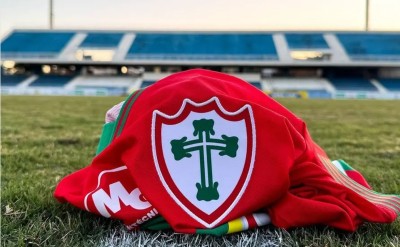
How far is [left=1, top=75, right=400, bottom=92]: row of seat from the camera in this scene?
24.2m

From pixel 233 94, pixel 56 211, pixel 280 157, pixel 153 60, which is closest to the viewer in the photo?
pixel 280 157

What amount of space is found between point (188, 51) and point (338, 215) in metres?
24.8

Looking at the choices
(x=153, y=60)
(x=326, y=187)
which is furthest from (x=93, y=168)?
(x=153, y=60)

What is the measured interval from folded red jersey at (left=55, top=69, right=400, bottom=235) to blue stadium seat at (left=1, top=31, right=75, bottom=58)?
1026 inches

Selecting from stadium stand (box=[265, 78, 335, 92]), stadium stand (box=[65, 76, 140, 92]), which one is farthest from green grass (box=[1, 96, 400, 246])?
stadium stand (box=[265, 78, 335, 92])

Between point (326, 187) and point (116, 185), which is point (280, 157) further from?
point (116, 185)

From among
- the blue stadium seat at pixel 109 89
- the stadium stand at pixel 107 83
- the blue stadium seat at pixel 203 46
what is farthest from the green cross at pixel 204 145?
the blue stadium seat at pixel 203 46

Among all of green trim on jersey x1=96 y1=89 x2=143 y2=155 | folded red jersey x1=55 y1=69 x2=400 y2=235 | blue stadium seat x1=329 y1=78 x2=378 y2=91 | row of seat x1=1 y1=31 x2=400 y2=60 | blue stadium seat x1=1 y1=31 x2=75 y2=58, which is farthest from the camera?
blue stadium seat x1=1 y1=31 x2=75 y2=58

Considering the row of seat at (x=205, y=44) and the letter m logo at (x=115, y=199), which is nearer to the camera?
the letter m logo at (x=115, y=199)

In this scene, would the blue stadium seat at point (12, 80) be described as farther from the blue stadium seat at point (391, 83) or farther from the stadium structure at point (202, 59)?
the blue stadium seat at point (391, 83)

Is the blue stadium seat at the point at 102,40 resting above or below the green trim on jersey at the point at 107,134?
below

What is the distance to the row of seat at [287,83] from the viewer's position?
2425cm

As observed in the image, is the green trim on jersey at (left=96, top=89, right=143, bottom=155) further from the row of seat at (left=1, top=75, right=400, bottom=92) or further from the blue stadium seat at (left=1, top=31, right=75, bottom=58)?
the blue stadium seat at (left=1, top=31, right=75, bottom=58)

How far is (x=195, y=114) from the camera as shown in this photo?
116 cm
